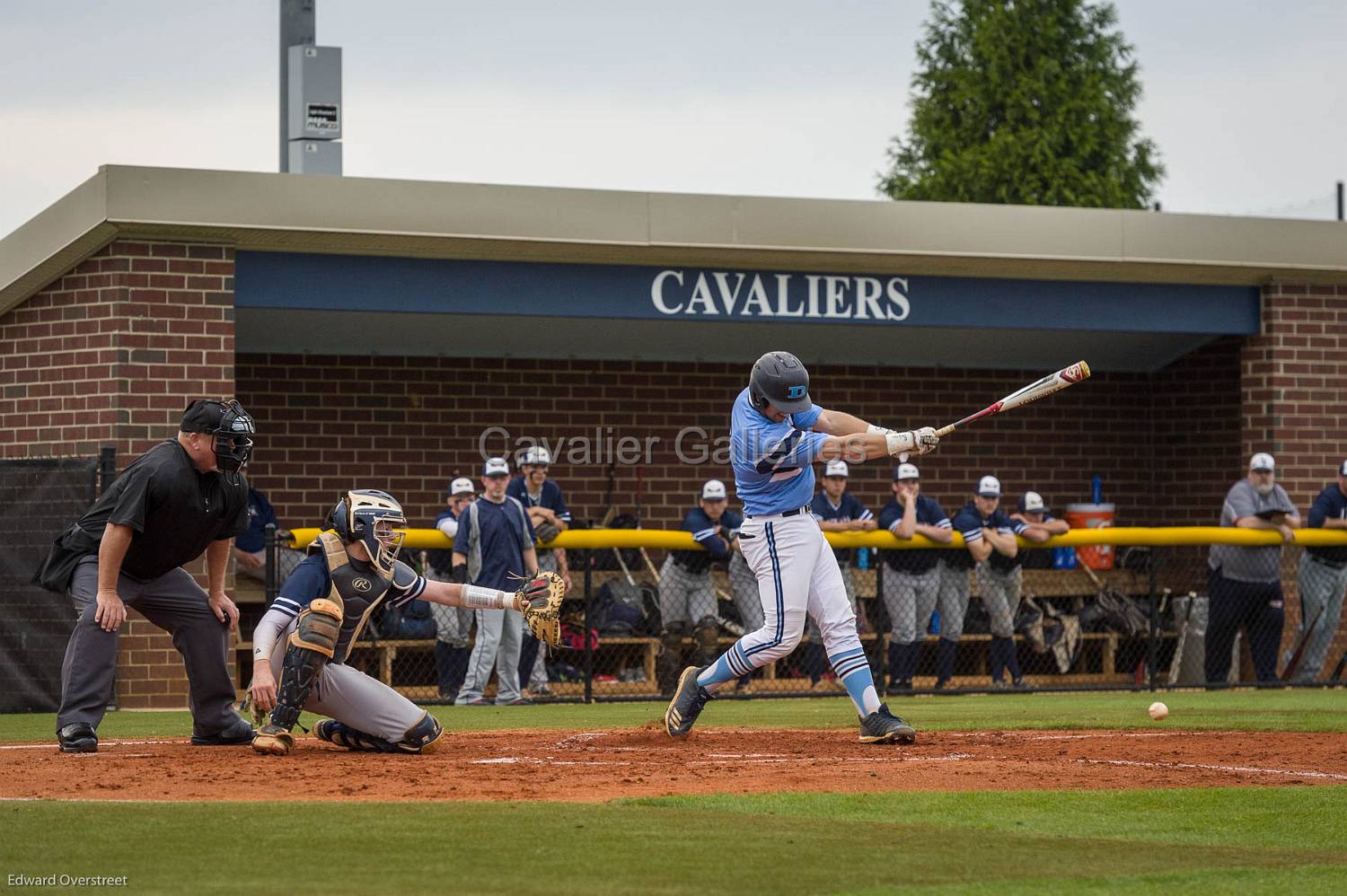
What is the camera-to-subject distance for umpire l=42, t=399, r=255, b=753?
8.16m

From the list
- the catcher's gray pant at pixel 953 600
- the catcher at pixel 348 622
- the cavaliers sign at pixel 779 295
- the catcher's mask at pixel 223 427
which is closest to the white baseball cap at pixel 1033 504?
the catcher's gray pant at pixel 953 600

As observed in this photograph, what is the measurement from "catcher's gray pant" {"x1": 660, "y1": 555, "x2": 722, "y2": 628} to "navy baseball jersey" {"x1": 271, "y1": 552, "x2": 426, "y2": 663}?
6100 millimetres

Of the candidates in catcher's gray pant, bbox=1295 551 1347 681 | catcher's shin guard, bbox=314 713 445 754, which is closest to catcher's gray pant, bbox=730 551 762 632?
catcher's gray pant, bbox=1295 551 1347 681

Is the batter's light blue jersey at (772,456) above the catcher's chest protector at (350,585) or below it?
above

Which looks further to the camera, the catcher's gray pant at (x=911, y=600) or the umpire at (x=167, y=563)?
the catcher's gray pant at (x=911, y=600)

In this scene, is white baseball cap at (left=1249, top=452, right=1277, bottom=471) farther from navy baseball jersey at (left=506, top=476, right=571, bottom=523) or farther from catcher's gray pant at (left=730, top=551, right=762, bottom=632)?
navy baseball jersey at (left=506, top=476, right=571, bottom=523)

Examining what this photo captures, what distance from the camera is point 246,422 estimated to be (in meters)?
8.35

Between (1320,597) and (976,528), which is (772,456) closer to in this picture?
(976,528)

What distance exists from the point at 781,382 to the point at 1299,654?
8.71 m

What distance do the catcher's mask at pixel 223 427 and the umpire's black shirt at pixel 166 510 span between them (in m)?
0.16

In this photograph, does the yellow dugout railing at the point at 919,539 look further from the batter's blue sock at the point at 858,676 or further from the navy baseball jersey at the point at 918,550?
the batter's blue sock at the point at 858,676

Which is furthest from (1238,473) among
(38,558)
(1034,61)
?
(1034,61)

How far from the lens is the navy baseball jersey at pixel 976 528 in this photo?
47.1ft

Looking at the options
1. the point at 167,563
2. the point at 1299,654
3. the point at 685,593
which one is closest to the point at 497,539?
the point at 685,593
